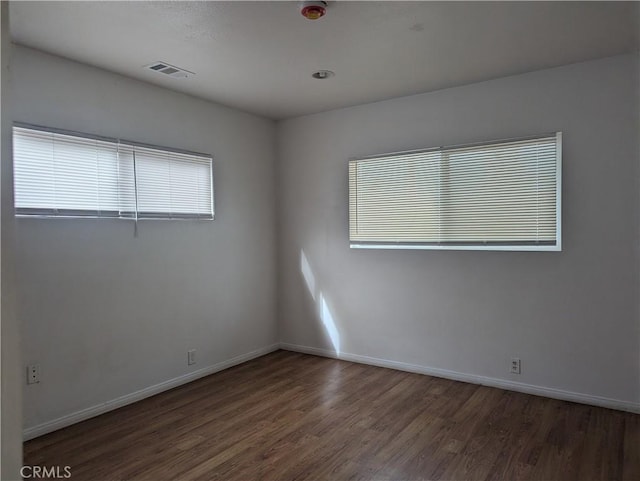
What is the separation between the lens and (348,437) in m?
2.84

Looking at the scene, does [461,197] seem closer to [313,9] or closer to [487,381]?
[487,381]

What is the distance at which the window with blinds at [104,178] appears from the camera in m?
2.85

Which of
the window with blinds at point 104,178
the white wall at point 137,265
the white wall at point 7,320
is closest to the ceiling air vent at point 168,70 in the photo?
the white wall at point 137,265

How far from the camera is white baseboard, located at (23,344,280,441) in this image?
9.53ft

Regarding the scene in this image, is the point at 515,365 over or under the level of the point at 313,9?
under

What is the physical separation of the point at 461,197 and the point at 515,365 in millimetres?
1500

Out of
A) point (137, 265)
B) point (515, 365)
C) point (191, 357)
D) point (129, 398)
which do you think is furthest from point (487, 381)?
point (137, 265)

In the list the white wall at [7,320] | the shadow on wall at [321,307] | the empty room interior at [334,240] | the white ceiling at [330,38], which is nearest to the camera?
the white wall at [7,320]

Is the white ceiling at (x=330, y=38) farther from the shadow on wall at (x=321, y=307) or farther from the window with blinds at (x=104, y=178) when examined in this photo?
the shadow on wall at (x=321, y=307)

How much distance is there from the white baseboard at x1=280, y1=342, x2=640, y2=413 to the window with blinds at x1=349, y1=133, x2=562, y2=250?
3.76ft

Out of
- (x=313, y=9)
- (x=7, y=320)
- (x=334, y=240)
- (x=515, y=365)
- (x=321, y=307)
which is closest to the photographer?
(x=7, y=320)

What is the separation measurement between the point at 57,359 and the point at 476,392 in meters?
3.24

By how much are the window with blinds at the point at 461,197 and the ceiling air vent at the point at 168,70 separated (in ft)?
5.96

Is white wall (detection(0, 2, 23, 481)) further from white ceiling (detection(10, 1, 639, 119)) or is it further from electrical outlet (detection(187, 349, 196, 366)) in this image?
electrical outlet (detection(187, 349, 196, 366))
